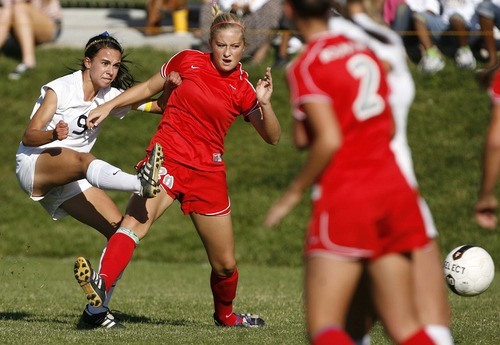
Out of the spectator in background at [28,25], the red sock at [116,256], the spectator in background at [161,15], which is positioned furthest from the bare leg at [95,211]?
the spectator in background at [161,15]

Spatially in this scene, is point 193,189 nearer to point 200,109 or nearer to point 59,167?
point 200,109

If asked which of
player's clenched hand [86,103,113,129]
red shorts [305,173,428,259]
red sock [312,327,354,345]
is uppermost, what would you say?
red shorts [305,173,428,259]

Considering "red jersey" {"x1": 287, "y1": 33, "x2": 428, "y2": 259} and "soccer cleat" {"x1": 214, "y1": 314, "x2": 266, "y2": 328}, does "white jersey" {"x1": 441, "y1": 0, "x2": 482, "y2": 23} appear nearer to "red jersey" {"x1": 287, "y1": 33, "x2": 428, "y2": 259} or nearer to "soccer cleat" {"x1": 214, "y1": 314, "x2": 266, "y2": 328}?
"soccer cleat" {"x1": 214, "y1": 314, "x2": 266, "y2": 328}

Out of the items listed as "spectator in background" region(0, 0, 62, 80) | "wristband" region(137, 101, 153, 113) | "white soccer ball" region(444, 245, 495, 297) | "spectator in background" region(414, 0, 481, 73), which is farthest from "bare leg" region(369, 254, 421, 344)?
"spectator in background" region(0, 0, 62, 80)

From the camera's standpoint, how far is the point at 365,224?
13.4 ft

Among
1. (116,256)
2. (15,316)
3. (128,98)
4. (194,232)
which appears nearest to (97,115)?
(128,98)

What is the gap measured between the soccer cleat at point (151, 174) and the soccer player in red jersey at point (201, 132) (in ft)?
0.71

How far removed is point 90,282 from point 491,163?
2.91 m

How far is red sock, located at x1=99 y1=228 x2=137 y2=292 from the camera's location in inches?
271

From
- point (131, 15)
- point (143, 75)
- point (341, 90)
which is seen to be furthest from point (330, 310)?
point (131, 15)

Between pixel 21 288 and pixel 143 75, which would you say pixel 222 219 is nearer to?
pixel 21 288

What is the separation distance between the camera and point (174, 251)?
14.2m

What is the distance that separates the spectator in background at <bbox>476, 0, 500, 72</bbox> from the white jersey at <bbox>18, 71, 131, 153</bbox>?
8.76m

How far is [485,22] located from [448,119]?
1.65 m
